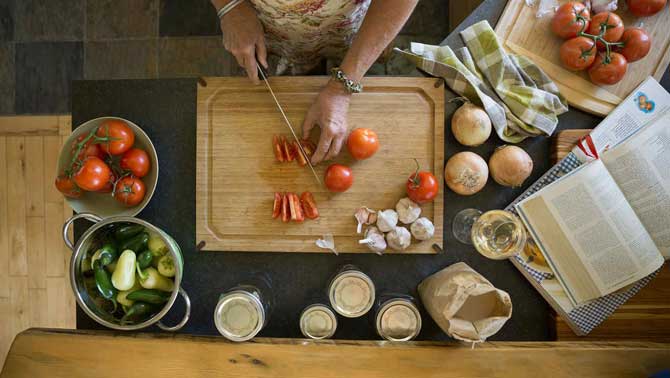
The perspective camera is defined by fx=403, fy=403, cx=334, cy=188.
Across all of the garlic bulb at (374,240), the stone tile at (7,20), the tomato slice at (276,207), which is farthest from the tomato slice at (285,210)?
the stone tile at (7,20)

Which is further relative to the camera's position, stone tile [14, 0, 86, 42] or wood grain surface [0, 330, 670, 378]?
stone tile [14, 0, 86, 42]

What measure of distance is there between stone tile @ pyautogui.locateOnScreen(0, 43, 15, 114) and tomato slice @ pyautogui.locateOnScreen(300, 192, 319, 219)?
5.79ft

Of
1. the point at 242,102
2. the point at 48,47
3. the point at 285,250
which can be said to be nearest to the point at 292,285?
the point at 285,250

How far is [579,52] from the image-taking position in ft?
3.80

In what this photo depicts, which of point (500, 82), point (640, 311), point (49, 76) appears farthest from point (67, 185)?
point (640, 311)

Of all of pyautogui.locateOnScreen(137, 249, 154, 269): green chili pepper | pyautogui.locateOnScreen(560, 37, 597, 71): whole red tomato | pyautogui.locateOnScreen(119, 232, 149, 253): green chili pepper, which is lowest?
pyautogui.locateOnScreen(137, 249, 154, 269): green chili pepper

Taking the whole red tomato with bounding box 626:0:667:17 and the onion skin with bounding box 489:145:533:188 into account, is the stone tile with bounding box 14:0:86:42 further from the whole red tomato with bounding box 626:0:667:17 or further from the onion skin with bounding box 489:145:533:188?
the whole red tomato with bounding box 626:0:667:17

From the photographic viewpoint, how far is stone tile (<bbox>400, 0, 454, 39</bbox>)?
1.86 metres

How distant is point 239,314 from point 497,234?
73cm

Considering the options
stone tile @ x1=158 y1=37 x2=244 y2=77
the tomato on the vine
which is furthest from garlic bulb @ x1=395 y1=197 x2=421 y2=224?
stone tile @ x1=158 y1=37 x2=244 y2=77

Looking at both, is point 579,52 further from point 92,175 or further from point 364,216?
point 92,175

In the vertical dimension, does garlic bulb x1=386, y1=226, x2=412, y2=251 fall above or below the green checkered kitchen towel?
below

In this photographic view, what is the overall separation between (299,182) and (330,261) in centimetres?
26

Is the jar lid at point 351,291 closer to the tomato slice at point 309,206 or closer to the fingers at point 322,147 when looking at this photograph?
the tomato slice at point 309,206
